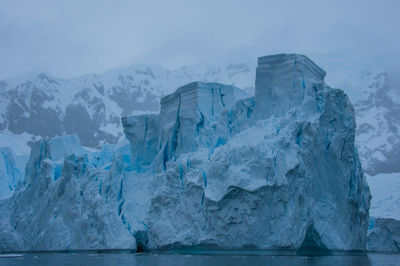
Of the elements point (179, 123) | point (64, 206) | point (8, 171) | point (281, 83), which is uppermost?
point (281, 83)

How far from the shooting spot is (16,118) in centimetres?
4619

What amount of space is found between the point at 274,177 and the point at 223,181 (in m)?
1.79

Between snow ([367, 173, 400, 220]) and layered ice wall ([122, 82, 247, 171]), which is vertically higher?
layered ice wall ([122, 82, 247, 171])

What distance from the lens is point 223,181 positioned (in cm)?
1611

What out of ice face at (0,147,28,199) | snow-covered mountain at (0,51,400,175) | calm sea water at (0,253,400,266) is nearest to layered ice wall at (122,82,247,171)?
calm sea water at (0,253,400,266)

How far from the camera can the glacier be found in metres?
15.3

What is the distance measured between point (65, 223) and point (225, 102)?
8.20m

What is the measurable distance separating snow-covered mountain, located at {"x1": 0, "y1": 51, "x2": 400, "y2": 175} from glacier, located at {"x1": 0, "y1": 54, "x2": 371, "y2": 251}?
85.3 feet

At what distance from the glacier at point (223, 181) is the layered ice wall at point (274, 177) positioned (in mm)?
37

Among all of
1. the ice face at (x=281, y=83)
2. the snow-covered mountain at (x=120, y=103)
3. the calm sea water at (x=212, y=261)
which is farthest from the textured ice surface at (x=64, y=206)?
the snow-covered mountain at (x=120, y=103)

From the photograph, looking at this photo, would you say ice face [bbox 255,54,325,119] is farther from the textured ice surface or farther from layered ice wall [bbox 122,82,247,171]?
the textured ice surface

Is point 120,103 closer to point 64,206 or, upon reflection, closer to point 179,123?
point 64,206

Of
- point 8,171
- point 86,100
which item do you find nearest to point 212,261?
point 8,171

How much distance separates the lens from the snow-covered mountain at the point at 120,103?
46.9m
